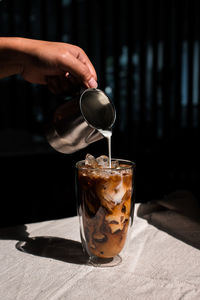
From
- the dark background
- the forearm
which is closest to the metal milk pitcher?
the forearm

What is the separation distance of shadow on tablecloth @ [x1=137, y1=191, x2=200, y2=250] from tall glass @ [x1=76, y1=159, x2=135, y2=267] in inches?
8.7

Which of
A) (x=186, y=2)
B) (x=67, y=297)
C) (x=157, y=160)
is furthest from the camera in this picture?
(x=186, y=2)

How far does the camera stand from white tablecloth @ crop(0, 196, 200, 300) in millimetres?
657

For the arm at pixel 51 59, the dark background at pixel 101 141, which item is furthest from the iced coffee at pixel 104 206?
the dark background at pixel 101 141

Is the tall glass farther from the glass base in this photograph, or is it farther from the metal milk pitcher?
the metal milk pitcher

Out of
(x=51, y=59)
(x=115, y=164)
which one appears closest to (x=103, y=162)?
(x=115, y=164)

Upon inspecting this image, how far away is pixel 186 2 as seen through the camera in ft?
11.3

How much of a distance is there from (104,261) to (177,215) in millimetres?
382

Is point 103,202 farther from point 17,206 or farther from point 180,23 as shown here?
point 180,23

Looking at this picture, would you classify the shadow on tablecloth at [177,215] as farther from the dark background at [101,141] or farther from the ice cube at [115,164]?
the dark background at [101,141]

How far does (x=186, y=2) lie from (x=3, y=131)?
2370 millimetres

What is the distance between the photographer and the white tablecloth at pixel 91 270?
657 millimetres

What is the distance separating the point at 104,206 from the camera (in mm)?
783

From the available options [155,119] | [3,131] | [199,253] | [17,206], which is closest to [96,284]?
[199,253]
